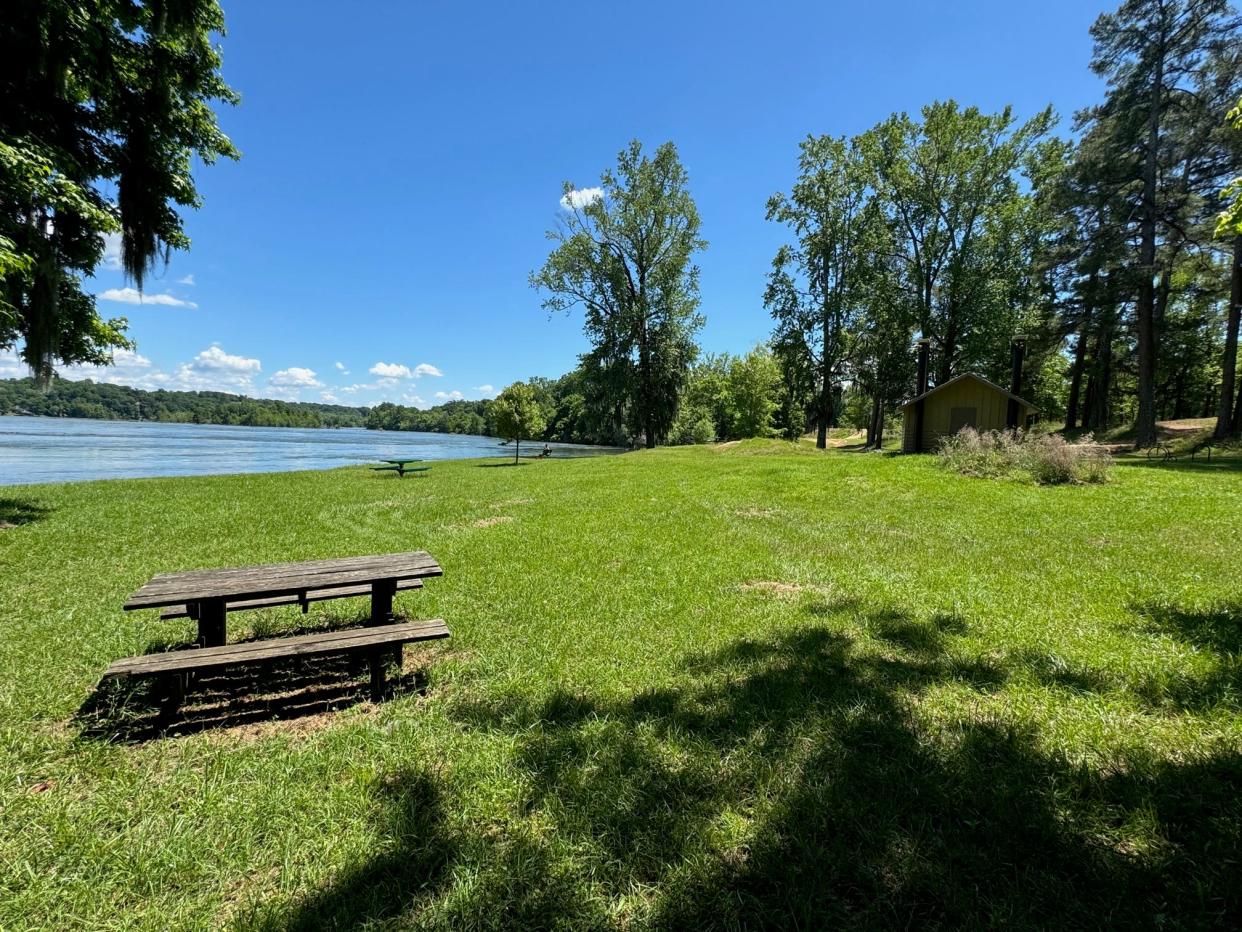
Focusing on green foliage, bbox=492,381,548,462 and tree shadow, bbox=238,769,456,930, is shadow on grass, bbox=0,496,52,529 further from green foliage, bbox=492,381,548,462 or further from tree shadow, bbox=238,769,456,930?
green foliage, bbox=492,381,548,462

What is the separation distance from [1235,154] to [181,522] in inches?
1355

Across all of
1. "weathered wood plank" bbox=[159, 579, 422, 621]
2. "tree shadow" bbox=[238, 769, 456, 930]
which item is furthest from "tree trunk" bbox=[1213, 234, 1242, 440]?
"tree shadow" bbox=[238, 769, 456, 930]

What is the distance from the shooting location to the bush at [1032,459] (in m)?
11.8

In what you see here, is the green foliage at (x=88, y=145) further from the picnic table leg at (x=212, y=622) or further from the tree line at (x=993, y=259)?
the tree line at (x=993, y=259)

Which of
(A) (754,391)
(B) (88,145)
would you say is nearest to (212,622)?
(B) (88,145)

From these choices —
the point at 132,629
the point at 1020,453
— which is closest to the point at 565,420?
the point at 1020,453

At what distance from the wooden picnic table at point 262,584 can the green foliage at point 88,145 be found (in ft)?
16.2

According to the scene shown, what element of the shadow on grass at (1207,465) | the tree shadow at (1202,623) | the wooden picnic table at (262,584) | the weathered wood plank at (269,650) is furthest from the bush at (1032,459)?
the weathered wood plank at (269,650)

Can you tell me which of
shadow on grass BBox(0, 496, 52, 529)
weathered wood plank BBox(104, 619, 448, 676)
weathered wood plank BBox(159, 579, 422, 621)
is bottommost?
shadow on grass BBox(0, 496, 52, 529)

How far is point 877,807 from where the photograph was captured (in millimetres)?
2404

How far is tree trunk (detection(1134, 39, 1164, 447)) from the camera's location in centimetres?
1944

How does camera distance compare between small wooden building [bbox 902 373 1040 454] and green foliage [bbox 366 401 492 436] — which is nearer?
small wooden building [bbox 902 373 1040 454]

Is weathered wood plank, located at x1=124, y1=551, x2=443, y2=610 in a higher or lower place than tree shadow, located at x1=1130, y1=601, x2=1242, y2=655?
higher

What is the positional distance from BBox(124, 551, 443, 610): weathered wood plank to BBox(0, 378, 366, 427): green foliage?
4869 inches
